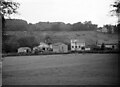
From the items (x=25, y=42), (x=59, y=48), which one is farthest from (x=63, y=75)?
(x=59, y=48)

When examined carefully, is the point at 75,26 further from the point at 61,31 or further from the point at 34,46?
the point at 34,46

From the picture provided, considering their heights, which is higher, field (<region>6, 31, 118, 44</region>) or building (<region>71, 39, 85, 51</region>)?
field (<region>6, 31, 118, 44</region>)

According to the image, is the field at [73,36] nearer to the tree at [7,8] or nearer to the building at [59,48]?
the building at [59,48]

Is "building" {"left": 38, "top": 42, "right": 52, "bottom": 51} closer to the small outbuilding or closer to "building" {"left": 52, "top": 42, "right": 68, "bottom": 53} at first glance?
"building" {"left": 52, "top": 42, "right": 68, "bottom": 53}

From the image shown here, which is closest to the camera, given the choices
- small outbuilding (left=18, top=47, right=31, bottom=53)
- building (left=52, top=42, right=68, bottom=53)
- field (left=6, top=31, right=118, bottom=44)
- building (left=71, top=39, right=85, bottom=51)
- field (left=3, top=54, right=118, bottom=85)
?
field (left=3, top=54, right=118, bottom=85)

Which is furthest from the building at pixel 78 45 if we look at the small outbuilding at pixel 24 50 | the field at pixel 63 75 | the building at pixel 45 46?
the field at pixel 63 75

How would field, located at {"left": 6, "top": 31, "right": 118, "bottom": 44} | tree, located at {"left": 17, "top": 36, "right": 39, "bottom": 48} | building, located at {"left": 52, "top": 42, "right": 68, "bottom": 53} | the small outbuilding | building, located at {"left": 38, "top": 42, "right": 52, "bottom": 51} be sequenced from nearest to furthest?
tree, located at {"left": 17, "top": 36, "right": 39, "bottom": 48} → the small outbuilding → building, located at {"left": 52, "top": 42, "right": 68, "bottom": 53} → building, located at {"left": 38, "top": 42, "right": 52, "bottom": 51} → field, located at {"left": 6, "top": 31, "right": 118, "bottom": 44}

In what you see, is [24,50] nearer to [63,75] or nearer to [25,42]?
[25,42]

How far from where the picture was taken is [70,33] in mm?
85562

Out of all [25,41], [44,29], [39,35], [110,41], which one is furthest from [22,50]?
[110,41]

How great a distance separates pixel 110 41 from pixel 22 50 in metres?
33.7

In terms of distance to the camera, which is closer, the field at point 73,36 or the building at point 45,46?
the building at point 45,46

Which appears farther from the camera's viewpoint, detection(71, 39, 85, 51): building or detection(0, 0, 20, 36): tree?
detection(71, 39, 85, 51): building

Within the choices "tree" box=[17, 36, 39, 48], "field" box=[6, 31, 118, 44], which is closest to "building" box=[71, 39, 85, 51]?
"field" box=[6, 31, 118, 44]
